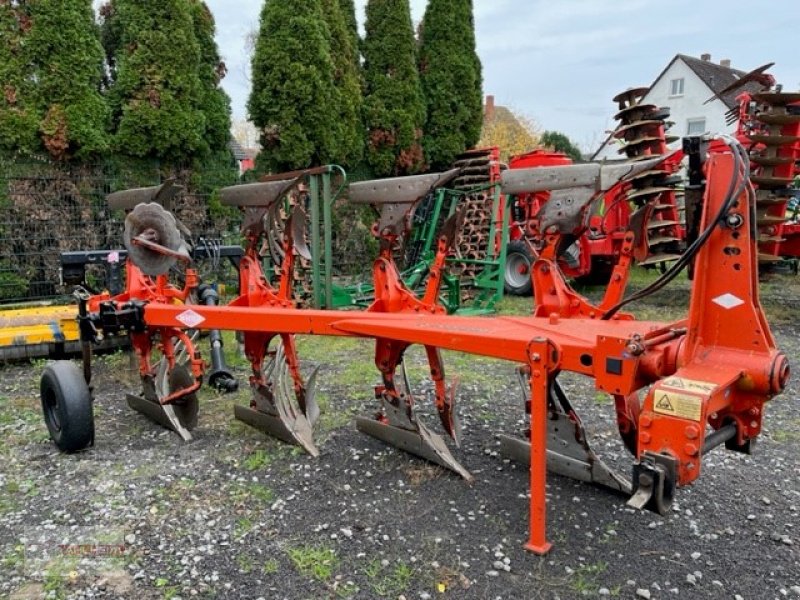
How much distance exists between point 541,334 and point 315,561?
1422 mm

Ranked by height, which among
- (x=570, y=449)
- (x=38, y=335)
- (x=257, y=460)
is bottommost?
(x=257, y=460)

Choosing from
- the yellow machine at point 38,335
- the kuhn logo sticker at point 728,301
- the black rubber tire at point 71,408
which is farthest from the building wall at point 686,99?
the black rubber tire at point 71,408

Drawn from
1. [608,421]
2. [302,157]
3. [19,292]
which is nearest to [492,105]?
[302,157]

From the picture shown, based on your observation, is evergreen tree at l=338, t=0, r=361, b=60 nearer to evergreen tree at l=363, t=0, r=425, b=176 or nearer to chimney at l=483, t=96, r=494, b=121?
evergreen tree at l=363, t=0, r=425, b=176

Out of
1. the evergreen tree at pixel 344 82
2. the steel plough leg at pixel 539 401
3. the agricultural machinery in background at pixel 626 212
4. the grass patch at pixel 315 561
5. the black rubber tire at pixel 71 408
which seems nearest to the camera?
the steel plough leg at pixel 539 401

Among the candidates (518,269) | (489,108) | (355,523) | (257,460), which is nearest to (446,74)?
(518,269)

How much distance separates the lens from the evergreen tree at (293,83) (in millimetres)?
9555

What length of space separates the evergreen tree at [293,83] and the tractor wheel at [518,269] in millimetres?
3532

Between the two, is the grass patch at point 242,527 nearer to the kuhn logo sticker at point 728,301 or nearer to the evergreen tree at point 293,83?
the kuhn logo sticker at point 728,301

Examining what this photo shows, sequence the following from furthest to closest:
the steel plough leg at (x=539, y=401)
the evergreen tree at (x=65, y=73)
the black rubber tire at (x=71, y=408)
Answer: the evergreen tree at (x=65, y=73) < the black rubber tire at (x=71, y=408) < the steel plough leg at (x=539, y=401)

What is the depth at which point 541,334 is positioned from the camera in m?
2.80

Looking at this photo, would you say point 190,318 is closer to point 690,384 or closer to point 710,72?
point 690,384

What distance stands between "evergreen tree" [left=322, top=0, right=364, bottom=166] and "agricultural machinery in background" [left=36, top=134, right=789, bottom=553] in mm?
5667

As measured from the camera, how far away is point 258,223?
175 inches
